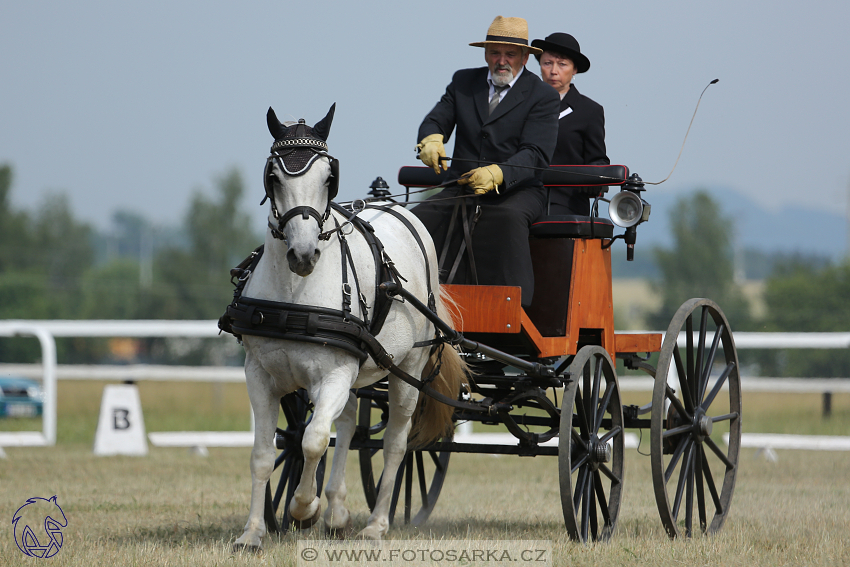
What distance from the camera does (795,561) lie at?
513 centimetres

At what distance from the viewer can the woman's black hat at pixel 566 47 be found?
735 cm

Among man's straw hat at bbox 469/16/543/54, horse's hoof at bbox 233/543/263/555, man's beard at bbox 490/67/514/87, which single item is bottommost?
horse's hoof at bbox 233/543/263/555

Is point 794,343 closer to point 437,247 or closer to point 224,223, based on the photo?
point 437,247

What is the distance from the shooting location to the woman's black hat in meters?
7.35

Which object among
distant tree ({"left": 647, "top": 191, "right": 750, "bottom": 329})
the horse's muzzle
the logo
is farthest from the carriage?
distant tree ({"left": 647, "top": 191, "right": 750, "bottom": 329})

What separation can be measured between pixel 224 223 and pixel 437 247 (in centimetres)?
6186

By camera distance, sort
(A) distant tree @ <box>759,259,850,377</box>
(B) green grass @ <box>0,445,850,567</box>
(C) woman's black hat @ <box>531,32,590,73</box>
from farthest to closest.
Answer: (A) distant tree @ <box>759,259,850,377</box> → (C) woman's black hat @ <box>531,32,590,73</box> → (B) green grass @ <box>0,445,850,567</box>

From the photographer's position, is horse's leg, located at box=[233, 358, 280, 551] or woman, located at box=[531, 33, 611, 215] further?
woman, located at box=[531, 33, 611, 215]

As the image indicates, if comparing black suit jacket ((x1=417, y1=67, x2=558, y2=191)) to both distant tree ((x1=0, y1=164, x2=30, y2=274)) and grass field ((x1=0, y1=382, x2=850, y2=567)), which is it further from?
distant tree ((x1=0, y1=164, x2=30, y2=274))

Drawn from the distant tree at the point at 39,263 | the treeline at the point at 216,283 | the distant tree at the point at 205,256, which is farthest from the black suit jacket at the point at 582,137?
the distant tree at the point at 205,256

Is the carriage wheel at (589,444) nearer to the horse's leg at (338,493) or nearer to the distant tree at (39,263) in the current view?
the horse's leg at (338,493)

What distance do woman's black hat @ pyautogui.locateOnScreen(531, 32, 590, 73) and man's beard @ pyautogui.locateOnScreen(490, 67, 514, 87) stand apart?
1.23 metres

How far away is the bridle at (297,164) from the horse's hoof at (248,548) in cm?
154

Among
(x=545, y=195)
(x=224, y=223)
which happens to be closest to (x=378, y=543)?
(x=545, y=195)
